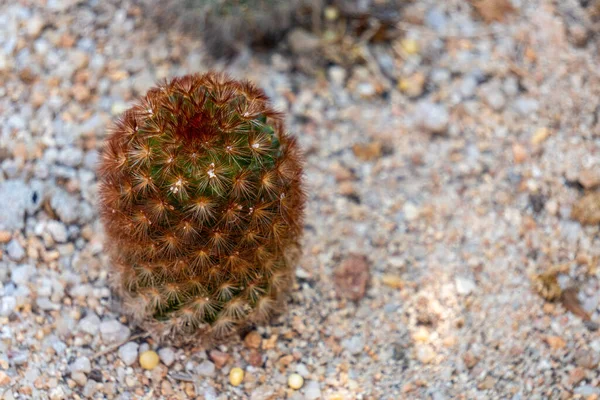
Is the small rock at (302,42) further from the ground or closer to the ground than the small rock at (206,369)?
further from the ground

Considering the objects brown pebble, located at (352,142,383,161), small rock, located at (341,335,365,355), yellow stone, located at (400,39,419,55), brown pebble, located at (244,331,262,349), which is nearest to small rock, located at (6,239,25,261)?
brown pebble, located at (244,331,262,349)

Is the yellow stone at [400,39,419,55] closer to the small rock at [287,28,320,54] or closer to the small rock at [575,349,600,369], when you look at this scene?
the small rock at [287,28,320,54]

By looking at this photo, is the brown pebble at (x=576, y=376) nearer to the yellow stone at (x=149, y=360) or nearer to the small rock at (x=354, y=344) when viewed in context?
the small rock at (x=354, y=344)

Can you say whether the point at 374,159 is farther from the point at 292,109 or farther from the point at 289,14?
the point at 289,14

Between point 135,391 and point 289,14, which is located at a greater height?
point 289,14

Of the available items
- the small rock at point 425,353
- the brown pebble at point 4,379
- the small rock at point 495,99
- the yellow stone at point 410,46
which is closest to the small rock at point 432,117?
the small rock at point 495,99

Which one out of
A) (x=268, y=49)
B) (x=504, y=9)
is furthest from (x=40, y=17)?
(x=504, y=9)

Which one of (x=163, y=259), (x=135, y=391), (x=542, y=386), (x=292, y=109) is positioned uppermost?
(x=163, y=259)
